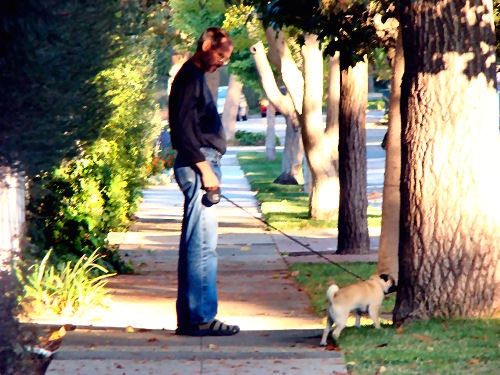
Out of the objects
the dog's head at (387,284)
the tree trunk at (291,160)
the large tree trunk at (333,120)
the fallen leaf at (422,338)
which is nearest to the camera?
the fallen leaf at (422,338)

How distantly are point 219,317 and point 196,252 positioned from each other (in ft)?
7.14

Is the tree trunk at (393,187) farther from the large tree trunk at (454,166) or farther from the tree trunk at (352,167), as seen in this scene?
the tree trunk at (352,167)

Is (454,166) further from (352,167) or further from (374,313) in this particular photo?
(352,167)

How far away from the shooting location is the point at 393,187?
10086mm

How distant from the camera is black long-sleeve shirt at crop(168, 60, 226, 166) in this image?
6.91 m

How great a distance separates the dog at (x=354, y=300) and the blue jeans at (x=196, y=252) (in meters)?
0.80

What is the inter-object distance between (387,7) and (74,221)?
3.98 metres

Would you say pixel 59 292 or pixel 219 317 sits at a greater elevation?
pixel 59 292

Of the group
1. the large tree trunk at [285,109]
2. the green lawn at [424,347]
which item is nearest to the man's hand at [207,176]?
the green lawn at [424,347]

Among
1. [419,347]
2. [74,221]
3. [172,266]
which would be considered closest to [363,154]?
[172,266]

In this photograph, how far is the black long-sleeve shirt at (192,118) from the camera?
691 cm

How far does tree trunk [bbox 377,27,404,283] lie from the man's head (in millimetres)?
3261

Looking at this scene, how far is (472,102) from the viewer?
717 centimetres

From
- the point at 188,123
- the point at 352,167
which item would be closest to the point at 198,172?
the point at 188,123
